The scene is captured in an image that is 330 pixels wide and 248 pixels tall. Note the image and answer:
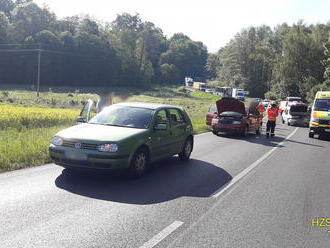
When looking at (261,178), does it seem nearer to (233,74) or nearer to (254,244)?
(254,244)

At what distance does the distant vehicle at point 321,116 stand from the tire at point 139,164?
42.0 ft

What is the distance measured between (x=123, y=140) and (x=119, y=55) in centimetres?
9207

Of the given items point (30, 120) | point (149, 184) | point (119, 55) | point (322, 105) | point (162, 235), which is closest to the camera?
point (162, 235)

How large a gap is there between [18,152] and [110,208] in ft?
14.8

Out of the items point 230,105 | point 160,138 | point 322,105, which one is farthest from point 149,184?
point 322,105

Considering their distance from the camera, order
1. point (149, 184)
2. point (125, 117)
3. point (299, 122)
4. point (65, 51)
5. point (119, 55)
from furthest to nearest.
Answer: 1. point (119, 55)
2. point (65, 51)
3. point (299, 122)
4. point (125, 117)
5. point (149, 184)

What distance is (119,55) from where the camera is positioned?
9669cm

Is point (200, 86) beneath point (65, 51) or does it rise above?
beneath

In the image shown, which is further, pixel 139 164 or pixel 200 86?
pixel 200 86

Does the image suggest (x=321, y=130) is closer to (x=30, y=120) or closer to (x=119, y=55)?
(x=30, y=120)

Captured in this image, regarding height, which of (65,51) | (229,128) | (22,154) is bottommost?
(22,154)

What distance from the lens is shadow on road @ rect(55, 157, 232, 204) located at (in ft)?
20.8

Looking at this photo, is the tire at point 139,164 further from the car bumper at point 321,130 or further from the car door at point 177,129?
the car bumper at point 321,130

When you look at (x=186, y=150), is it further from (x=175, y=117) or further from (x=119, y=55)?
(x=119, y=55)
